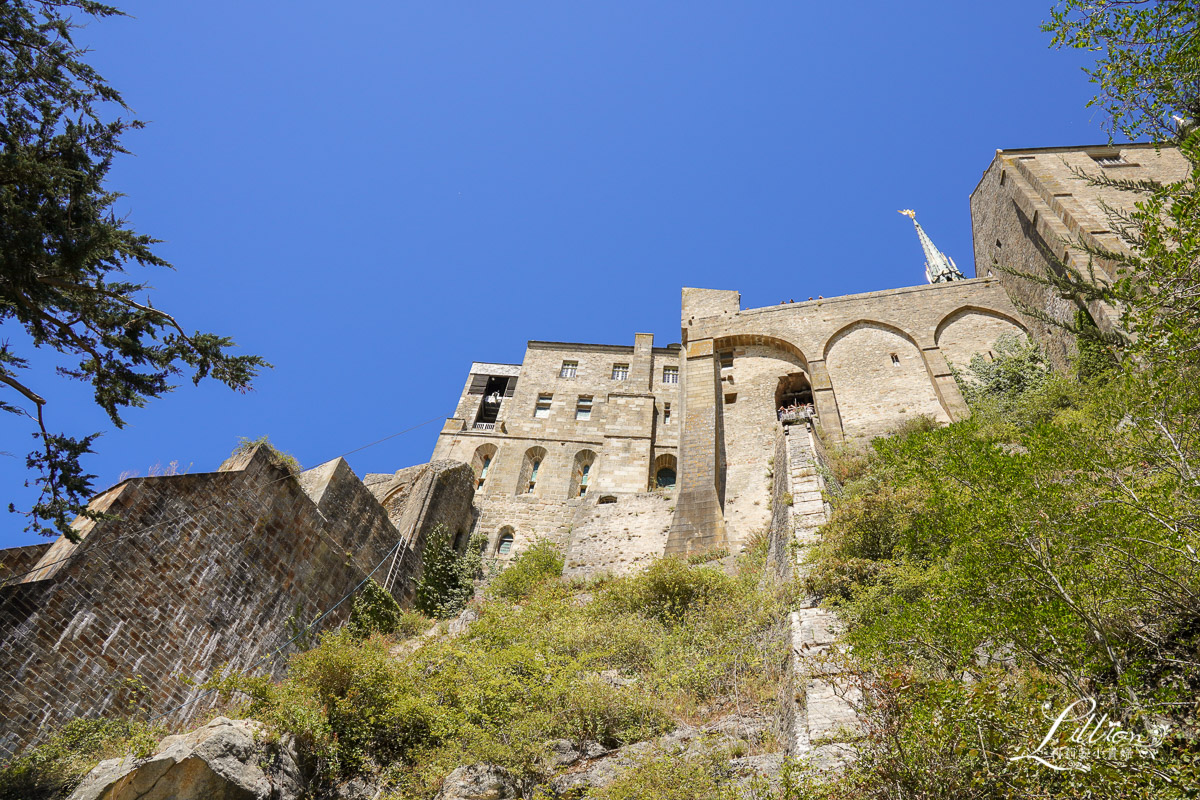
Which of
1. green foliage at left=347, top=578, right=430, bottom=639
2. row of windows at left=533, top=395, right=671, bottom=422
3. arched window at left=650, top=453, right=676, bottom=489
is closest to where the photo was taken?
green foliage at left=347, top=578, right=430, bottom=639

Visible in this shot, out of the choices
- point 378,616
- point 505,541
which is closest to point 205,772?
point 378,616

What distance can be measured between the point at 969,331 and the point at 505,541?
15199 mm

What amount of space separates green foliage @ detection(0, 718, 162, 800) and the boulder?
116 inches

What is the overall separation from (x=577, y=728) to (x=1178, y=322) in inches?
273

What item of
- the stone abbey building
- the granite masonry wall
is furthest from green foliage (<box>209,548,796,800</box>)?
the granite masonry wall

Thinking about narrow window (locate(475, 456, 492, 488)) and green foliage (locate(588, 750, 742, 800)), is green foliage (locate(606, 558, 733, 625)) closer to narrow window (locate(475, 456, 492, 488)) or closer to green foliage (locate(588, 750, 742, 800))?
green foliage (locate(588, 750, 742, 800))

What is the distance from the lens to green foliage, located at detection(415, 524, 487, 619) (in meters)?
15.6

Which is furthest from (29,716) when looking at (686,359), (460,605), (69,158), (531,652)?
(686,359)

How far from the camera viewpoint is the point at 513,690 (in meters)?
8.23

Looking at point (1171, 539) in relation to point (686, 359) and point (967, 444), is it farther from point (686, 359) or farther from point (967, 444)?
point (686, 359)

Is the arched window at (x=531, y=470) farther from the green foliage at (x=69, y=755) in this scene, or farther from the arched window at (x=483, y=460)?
the green foliage at (x=69, y=755)

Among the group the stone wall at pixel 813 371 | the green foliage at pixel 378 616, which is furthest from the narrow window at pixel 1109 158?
the green foliage at pixel 378 616

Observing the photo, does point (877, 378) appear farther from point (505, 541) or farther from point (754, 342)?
point (505, 541)

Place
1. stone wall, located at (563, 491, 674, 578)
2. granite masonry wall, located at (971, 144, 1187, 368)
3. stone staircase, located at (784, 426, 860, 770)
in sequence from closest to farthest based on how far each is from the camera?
stone staircase, located at (784, 426, 860, 770), stone wall, located at (563, 491, 674, 578), granite masonry wall, located at (971, 144, 1187, 368)
